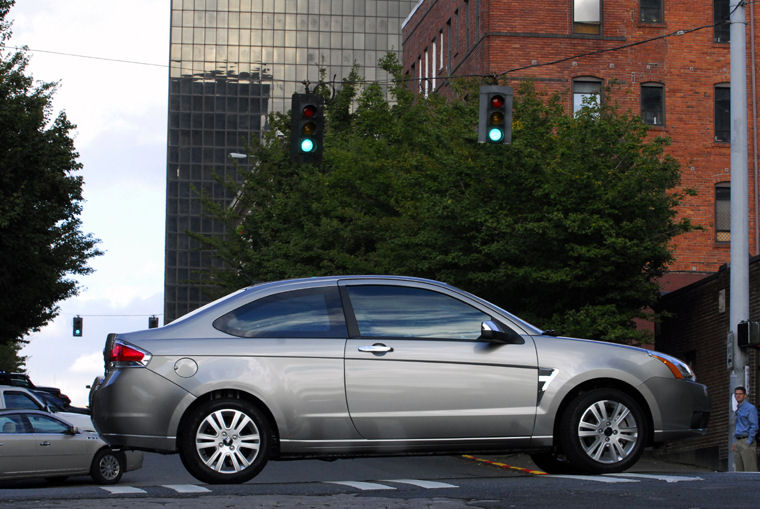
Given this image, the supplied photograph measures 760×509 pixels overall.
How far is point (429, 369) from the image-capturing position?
9.60m

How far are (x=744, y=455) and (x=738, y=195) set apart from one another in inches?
153

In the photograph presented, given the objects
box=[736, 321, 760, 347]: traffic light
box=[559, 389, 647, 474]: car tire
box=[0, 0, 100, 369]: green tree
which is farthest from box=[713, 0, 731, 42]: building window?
box=[559, 389, 647, 474]: car tire

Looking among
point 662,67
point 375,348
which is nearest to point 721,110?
point 662,67

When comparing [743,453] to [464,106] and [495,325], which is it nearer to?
[495,325]

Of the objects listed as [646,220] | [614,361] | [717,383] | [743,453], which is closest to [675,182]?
[646,220]

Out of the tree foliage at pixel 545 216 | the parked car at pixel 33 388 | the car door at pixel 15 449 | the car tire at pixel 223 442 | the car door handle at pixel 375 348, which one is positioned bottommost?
the parked car at pixel 33 388

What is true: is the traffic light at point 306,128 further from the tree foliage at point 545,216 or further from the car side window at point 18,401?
the car side window at point 18,401

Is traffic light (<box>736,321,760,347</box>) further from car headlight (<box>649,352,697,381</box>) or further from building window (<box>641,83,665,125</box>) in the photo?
building window (<box>641,83,665,125</box>)

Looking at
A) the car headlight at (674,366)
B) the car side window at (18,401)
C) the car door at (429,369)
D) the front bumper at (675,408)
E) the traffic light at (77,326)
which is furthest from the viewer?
the traffic light at (77,326)

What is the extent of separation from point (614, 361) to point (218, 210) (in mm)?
37367

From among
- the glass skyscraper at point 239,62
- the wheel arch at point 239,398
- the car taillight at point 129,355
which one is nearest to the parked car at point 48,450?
the car taillight at point 129,355

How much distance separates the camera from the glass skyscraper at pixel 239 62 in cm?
12394

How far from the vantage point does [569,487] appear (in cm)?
849

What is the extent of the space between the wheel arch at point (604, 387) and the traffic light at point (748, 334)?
9.27 m
